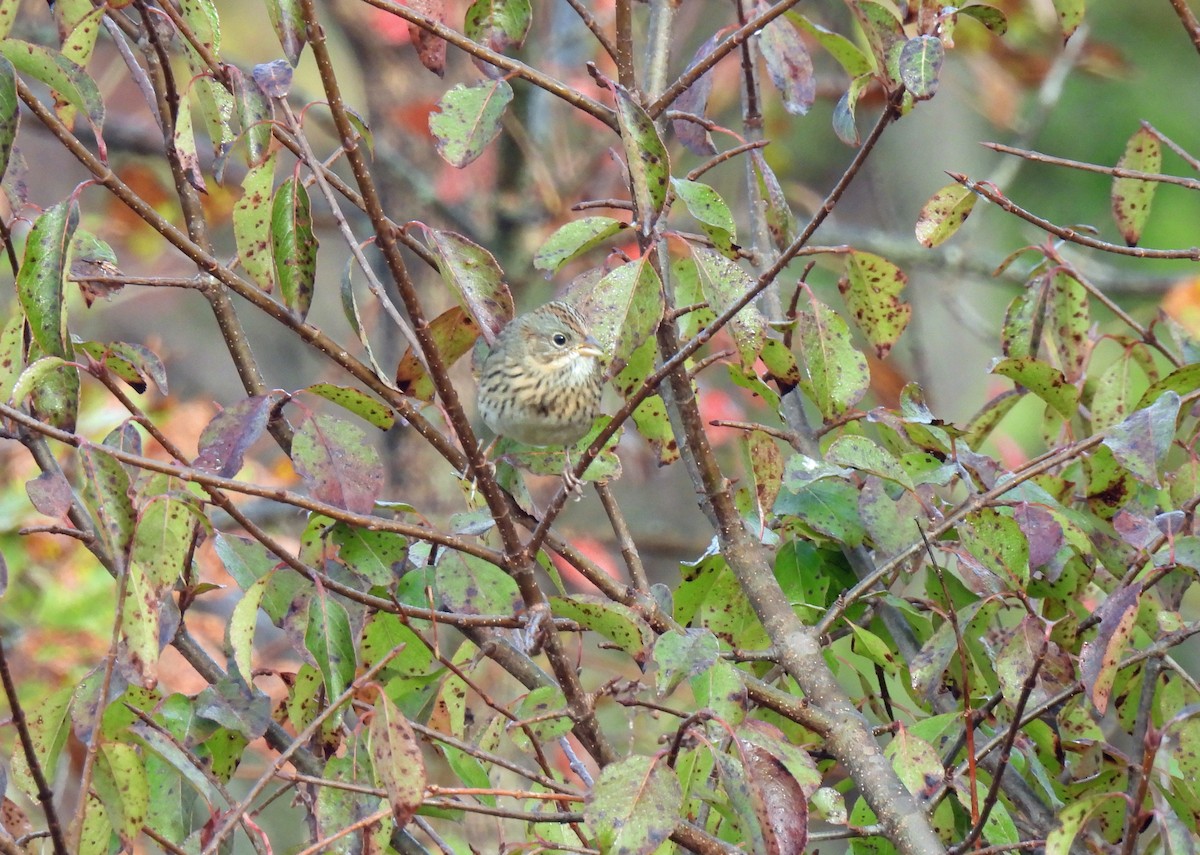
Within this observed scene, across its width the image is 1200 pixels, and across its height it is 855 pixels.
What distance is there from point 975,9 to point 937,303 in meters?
6.64

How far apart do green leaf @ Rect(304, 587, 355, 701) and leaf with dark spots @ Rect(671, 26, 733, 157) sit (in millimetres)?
959

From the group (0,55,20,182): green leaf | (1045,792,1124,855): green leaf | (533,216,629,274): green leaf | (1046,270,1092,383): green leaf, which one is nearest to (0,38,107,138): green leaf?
(0,55,20,182): green leaf

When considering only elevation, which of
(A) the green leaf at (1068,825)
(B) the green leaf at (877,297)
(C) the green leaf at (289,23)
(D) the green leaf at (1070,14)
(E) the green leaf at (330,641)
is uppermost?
(C) the green leaf at (289,23)

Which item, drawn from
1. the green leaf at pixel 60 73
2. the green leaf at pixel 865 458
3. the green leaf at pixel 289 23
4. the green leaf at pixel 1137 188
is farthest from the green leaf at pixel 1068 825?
the green leaf at pixel 60 73

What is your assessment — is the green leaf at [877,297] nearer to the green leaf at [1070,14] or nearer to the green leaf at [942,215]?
the green leaf at [942,215]

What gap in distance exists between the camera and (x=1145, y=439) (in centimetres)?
158

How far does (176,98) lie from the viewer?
75.3 inches

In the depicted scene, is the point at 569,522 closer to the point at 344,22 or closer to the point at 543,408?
the point at 344,22

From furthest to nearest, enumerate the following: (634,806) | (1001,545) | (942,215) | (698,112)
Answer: (698,112), (942,215), (1001,545), (634,806)

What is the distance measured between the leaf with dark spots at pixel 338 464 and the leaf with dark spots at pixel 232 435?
5 cm

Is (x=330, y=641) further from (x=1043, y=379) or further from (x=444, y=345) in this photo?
(x=1043, y=379)

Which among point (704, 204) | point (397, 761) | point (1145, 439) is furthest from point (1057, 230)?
point (397, 761)

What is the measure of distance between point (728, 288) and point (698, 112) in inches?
26.8

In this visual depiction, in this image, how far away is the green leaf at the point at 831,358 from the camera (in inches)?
73.8
